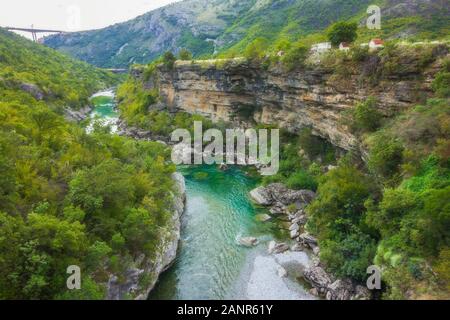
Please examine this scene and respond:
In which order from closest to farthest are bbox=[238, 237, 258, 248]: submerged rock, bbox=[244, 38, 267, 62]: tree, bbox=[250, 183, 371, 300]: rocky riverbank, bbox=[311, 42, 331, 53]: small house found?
bbox=[250, 183, 371, 300]: rocky riverbank < bbox=[238, 237, 258, 248]: submerged rock < bbox=[311, 42, 331, 53]: small house < bbox=[244, 38, 267, 62]: tree

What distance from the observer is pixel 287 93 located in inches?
1318

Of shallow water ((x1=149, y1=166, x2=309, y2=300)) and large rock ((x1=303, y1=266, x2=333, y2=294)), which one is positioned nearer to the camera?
large rock ((x1=303, y1=266, x2=333, y2=294))

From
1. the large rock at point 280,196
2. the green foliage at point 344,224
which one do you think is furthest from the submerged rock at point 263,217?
the green foliage at point 344,224

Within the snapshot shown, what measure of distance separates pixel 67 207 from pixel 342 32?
76.8 feet

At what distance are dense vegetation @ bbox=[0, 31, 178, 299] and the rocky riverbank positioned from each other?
7424mm

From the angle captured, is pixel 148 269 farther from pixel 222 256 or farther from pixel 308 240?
pixel 308 240

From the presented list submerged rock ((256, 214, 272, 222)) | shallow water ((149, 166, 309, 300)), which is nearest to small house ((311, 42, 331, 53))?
shallow water ((149, 166, 309, 300))

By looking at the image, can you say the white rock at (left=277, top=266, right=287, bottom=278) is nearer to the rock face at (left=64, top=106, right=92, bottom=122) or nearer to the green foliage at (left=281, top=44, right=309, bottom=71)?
the green foliage at (left=281, top=44, right=309, bottom=71)

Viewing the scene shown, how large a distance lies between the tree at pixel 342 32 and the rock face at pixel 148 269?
18516 millimetres

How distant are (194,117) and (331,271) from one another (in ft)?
109

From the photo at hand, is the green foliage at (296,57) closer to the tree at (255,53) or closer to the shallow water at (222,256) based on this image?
the tree at (255,53)

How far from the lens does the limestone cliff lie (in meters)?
21.3

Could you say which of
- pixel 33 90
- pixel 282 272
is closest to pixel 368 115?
pixel 282 272

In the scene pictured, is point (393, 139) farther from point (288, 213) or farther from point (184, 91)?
point (184, 91)
